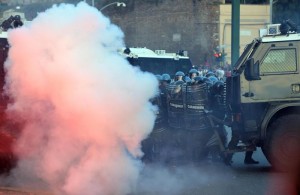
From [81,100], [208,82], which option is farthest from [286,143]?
[81,100]

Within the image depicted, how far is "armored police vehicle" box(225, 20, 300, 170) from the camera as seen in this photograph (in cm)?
862

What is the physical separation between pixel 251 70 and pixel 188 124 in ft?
4.87

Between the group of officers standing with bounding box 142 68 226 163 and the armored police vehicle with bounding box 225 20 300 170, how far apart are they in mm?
535

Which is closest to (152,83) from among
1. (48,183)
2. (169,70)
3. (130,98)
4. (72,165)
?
(130,98)

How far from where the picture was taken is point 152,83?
23.5 ft

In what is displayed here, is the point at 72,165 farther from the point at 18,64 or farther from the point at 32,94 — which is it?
the point at 18,64

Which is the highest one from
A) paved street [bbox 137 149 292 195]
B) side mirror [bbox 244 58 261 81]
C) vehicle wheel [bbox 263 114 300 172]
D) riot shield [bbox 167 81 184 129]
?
side mirror [bbox 244 58 261 81]

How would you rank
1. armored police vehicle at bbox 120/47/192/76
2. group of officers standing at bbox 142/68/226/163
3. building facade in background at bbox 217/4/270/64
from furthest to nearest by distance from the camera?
building facade in background at bbox 217/4/270/64 < armored police vehicle at bbox 120/47/192/76 < group of officers standing at bbox 142/68/226/163

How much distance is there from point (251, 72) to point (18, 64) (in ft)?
12.2

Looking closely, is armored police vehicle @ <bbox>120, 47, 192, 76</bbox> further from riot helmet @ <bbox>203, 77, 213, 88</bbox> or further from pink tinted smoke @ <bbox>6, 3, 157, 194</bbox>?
pink tinted smoke @ <bbox>6, 3, 157, 194</bbox>

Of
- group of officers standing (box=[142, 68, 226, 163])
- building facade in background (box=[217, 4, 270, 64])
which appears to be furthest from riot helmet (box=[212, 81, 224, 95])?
building facade in background (box=[217, 4, 270, 64])

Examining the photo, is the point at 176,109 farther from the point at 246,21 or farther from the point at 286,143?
the point at 246,21

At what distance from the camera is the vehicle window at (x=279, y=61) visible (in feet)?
28.3

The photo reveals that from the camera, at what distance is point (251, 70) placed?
8.53 metres
